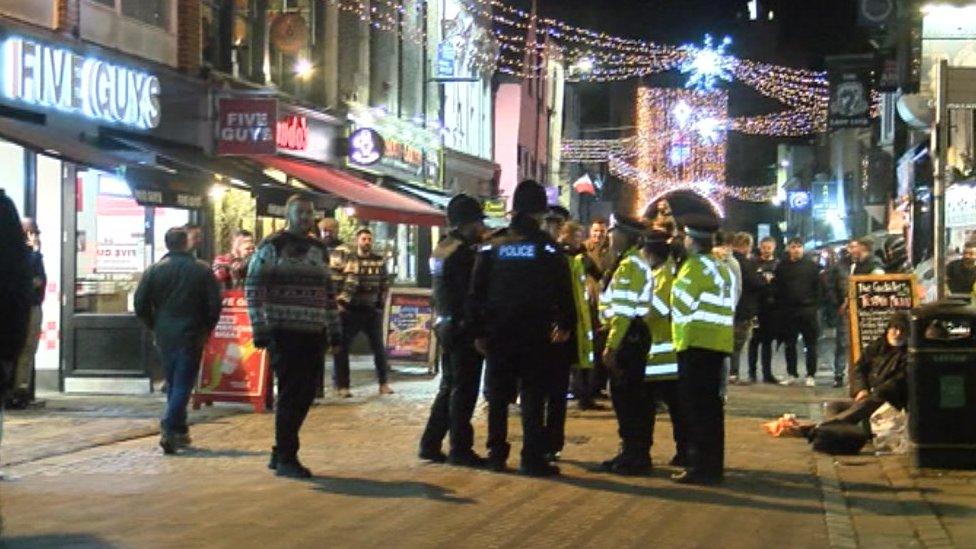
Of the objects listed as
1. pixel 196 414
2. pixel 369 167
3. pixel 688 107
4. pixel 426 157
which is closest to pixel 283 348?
pixel 196 414

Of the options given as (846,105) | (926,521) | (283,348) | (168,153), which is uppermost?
(846,105)

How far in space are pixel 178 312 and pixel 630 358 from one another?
135 inches

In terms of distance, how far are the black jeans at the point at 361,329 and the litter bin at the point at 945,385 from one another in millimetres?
6575

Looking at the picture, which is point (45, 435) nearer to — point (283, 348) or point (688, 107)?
point (283, 348)

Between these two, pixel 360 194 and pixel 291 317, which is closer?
pixel 291 317

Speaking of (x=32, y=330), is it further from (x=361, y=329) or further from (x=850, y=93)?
(x=850, y=93)

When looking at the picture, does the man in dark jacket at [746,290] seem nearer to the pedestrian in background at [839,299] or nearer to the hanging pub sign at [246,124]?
the pedestrian in background at [839,299]

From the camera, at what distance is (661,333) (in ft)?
32.6

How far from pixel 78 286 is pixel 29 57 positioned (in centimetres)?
252

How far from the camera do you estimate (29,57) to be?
14.4 m

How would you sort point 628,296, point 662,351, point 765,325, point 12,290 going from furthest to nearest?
point 765,325
point 662,351
point 628,296
point 12,290

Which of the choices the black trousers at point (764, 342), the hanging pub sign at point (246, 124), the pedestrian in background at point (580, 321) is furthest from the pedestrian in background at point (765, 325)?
the hanging pub sign at point (246, 124)

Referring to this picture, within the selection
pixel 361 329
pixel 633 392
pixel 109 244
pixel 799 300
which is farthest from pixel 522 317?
pixel 799 300

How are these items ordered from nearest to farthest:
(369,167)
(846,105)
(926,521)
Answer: (926,521) < (369,167) < (846,105)
